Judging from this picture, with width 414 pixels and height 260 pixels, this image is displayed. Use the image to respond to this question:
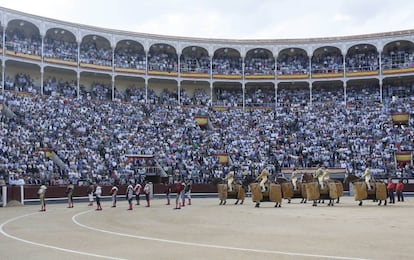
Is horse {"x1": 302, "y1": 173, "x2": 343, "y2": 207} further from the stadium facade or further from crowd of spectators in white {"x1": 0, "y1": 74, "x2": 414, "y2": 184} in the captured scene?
the stadium facade

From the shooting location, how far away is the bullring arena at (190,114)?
29.3 m

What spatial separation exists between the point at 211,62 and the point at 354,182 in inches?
1236

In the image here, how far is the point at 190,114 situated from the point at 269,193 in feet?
86.0

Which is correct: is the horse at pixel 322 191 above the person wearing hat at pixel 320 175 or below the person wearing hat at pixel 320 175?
below

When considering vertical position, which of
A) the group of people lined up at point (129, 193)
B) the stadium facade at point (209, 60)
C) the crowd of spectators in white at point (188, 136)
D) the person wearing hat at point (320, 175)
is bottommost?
the group of people lined up at point (129, 193)

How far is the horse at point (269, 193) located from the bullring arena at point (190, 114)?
104 centimetres

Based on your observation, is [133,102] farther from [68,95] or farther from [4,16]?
[4,16]

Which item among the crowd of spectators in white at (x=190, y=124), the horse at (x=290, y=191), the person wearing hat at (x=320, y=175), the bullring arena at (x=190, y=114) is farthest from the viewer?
the crowd of spectators in white at (x=190, y=124)

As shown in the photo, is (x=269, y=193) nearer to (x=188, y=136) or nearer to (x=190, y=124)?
(x=188, y=136)

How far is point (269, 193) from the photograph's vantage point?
21.6m

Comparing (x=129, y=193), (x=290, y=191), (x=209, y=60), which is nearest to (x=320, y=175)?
(x=290, y=191)

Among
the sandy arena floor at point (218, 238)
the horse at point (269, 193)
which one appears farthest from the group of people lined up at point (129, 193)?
the sandy arena floor at point (218, 238)

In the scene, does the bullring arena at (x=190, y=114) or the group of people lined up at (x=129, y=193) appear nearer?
the group of people lined up at (x=129, y=193)

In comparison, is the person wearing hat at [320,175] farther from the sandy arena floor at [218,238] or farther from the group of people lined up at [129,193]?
the group of people lined up at [129,193]
